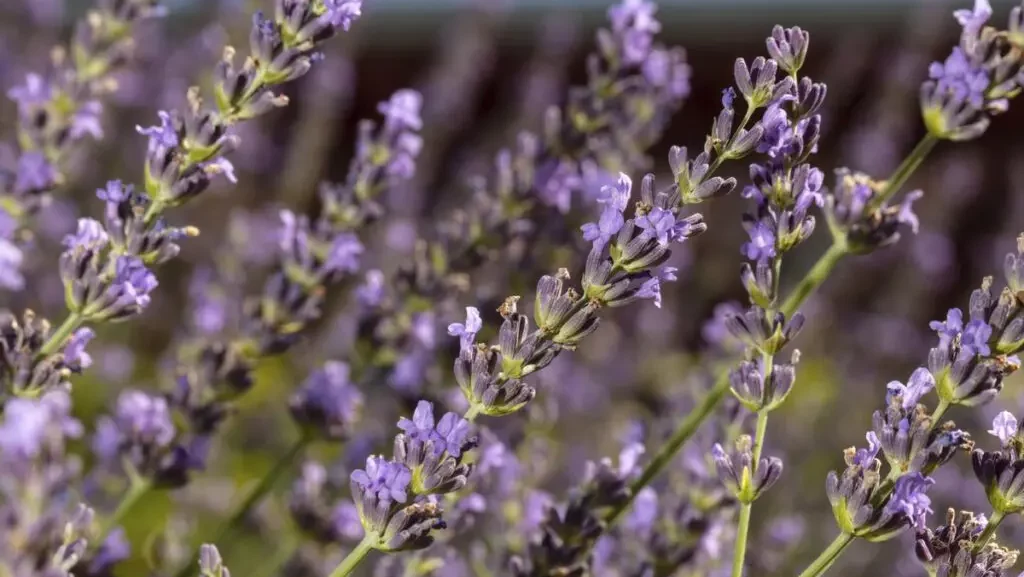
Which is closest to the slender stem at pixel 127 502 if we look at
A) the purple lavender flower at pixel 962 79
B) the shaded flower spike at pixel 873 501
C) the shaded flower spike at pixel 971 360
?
the shaded flower spike at pixel 873 501

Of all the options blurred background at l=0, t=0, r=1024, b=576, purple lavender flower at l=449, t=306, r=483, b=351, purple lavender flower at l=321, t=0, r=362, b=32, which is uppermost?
purple lavender flower at l=321, t=0, r=362, b=32

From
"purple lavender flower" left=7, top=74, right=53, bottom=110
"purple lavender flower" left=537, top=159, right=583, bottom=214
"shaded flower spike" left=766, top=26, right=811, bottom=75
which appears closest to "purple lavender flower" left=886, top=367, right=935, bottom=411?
"shaded flower spike" left=766, top=26, right=811, bottom=75

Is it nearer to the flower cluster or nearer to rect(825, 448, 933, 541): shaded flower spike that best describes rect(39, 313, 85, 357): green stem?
rect(825, 448, 933, 541): shaded flower spike

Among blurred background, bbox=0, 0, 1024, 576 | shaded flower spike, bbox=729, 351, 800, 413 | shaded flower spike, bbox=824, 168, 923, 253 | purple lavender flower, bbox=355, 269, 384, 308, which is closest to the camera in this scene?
shaded flower spike, bbox=729, 351, 800, 413

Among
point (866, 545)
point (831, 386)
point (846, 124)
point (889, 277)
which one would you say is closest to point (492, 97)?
point (846, 124)

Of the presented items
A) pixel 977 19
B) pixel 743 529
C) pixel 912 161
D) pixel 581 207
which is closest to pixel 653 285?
pixel 743 529

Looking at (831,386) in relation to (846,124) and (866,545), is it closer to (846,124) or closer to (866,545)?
(866,545)
